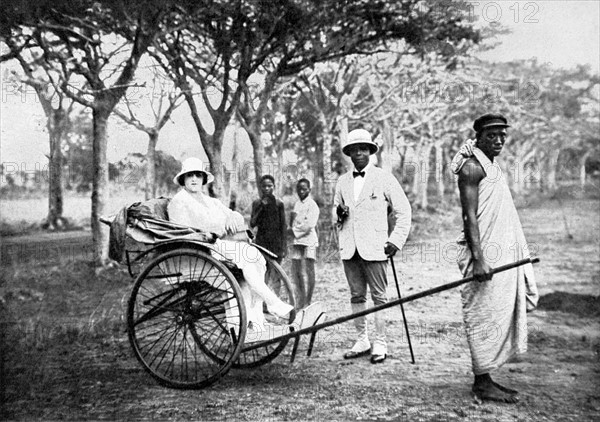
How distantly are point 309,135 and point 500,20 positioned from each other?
307 cm

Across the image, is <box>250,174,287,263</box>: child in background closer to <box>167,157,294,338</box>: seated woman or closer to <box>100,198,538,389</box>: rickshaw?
<box>167,157,294,338</box>: seated woman

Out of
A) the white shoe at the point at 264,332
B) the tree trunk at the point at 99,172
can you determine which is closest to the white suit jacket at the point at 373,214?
the white shoe at the point at 264,332

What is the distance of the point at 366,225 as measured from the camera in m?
4.12

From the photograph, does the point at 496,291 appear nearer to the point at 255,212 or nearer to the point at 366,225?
the point at 366,225

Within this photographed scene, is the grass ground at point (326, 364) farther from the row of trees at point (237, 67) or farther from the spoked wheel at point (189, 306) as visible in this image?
the row of trees at point (237, 67)

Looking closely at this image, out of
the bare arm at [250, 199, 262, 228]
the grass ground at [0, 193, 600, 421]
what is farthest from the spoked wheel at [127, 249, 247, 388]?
the bare arm at [250, 199, 262, 228]

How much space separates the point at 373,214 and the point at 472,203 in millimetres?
884

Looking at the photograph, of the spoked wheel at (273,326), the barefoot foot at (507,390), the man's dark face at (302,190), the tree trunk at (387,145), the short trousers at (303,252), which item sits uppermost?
the tree trunk at (387,145)

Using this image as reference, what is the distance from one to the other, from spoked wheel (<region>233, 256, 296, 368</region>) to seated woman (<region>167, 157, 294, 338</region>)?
9 cm

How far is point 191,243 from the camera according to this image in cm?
361

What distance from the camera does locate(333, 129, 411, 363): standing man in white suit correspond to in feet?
13.4

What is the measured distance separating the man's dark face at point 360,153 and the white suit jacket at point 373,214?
0.09 metres

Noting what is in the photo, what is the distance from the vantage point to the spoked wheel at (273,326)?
12.0ft

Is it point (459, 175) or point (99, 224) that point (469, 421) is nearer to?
point (459, 175)
